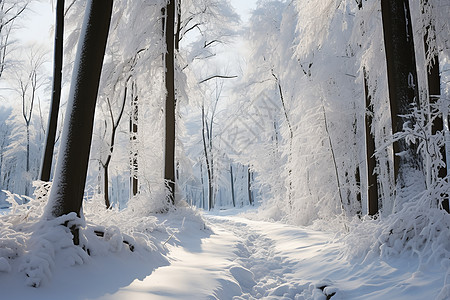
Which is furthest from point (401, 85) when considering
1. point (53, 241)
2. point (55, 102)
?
point (55, 102)

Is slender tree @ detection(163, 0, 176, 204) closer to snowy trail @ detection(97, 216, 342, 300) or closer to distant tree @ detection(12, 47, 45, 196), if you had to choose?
snowy trail @ detection(97, 216, 342, 300)

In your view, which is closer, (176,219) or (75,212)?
(75,212)

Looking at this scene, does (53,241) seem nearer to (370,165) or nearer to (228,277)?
(228,277)

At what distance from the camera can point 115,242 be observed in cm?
368

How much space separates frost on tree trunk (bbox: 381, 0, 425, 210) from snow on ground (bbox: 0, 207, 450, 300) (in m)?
1.33

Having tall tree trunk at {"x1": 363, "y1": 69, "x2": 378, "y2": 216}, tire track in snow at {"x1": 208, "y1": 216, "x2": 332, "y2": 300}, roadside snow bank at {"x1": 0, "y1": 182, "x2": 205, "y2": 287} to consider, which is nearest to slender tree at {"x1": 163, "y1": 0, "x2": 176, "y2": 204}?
tire track in snow at {"x1": 208, "y1": 216, "x2": 332, "y2": 300}

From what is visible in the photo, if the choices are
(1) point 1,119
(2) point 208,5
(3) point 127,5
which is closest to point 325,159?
(2) point 208,5

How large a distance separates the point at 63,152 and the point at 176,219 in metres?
4.50

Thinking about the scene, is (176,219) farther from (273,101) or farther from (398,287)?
(273,101)

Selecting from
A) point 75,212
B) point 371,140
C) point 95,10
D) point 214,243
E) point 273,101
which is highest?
point 273,101

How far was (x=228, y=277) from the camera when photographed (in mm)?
3820

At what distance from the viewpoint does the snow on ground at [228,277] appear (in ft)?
8.54

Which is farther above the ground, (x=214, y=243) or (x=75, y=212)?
(x=75, y=212)

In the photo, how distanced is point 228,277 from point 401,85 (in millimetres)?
3787
